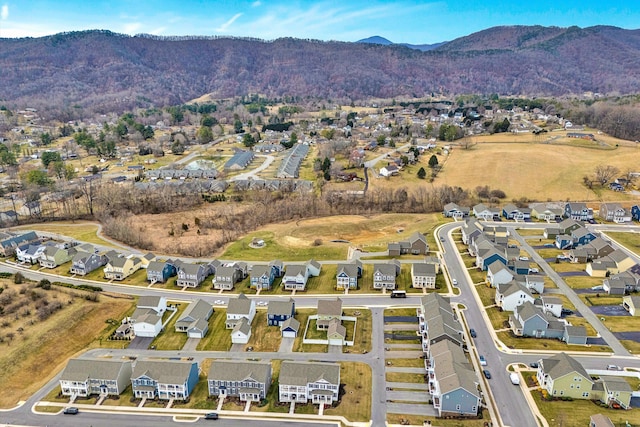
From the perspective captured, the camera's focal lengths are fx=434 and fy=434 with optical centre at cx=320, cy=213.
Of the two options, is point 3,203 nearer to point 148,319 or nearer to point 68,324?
point 68,324

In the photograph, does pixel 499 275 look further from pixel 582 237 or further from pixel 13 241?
pixel 13 241

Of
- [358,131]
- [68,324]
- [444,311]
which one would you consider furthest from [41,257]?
[358,131]

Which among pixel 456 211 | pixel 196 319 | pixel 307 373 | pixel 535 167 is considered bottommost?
pixel 307 373

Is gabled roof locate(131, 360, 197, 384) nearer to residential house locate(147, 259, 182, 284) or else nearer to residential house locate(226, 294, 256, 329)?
residential house locate(226, 294, 256, 329)

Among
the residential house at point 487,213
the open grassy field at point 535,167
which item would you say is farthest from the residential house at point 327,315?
the open grassy field at point 535,167

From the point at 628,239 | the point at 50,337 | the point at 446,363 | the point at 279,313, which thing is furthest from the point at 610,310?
the point at 50,337

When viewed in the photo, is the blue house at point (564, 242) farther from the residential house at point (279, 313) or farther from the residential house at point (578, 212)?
the residential house at point (279, 313)
